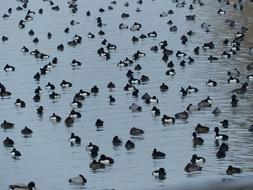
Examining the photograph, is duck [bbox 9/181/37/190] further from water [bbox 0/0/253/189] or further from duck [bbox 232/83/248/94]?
duck [bbox 232/83/248/94]

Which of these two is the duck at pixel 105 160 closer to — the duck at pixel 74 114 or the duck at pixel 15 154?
the duck at pixel 15 154

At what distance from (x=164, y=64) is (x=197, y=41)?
28.4ft

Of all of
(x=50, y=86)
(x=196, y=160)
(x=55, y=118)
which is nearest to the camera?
(x=196, y=160)

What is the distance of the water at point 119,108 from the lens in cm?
2611

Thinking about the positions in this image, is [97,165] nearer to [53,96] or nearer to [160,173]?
[160,173]

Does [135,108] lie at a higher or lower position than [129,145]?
higher

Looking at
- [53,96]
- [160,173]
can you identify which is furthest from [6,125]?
[160,173]

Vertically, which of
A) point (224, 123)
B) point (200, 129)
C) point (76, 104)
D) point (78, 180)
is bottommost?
point (78, 180)

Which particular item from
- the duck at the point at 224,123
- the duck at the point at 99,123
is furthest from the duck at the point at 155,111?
the duck at the point at 224,123

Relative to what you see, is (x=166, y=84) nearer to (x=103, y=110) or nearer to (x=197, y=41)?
(x=103, y=110)

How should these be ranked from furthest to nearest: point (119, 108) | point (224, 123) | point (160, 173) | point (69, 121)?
point (119, 108), point (69, 121), point (224, 123), point (160, 173)

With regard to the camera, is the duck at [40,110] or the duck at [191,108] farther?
the duck at [40,110]

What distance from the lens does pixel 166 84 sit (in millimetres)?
42688

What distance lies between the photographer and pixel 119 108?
1469 inches
